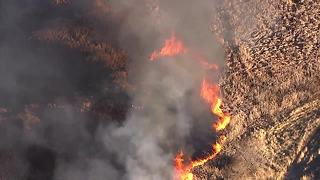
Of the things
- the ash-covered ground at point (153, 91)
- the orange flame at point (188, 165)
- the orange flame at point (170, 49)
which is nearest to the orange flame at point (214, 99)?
the ash-covered ground at point (153, 91)

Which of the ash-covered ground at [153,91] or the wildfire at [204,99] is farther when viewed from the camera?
the wildfire at [204,99]

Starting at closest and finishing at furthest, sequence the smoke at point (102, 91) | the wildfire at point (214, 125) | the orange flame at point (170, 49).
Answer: the smoke at point (102, 91), the wildfire at point (214, 125), the orange flame at point (170, 49)

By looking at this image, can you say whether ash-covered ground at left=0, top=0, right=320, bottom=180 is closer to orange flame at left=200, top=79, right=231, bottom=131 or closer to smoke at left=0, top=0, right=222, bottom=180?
smoke at left=0, top=0, right=222, bottom=180

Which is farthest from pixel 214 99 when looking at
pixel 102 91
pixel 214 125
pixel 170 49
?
pixel 102 91

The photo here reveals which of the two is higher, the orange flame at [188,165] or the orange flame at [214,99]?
the orange flame at [214,99]

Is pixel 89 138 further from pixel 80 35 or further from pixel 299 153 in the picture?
pixel 299 153

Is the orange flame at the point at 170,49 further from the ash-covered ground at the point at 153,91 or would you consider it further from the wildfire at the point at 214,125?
the wildfire at the point at 214,125

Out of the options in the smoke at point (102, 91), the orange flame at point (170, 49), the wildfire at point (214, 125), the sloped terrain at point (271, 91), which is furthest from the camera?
the orange flame at point (170, 49)

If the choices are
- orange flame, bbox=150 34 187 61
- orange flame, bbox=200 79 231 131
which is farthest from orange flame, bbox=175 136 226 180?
orange flame, bbox=150 34 187 61
